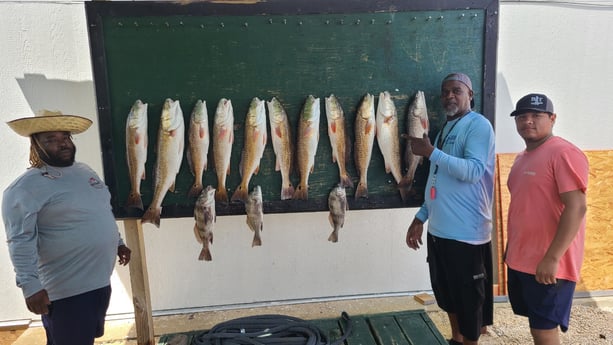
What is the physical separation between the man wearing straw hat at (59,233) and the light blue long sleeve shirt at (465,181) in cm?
213

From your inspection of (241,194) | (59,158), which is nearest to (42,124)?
(59,158)

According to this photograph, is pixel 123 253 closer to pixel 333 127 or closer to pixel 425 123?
pixel 333 127

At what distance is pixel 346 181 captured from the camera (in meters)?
2.89

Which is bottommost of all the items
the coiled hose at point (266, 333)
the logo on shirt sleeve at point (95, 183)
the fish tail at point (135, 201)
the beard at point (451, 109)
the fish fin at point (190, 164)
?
the coiled hose at point (266, 333)

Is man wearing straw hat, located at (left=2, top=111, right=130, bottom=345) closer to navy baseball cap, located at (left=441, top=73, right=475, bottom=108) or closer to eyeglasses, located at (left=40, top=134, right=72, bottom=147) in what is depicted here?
eyeglasses, located at (left=40, top=134, right=72, bottom=147)

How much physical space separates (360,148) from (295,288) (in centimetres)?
181

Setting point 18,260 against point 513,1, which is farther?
point 513,1

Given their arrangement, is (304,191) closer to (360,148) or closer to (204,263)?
(360,148)

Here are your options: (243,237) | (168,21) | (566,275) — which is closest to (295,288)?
(243,237)

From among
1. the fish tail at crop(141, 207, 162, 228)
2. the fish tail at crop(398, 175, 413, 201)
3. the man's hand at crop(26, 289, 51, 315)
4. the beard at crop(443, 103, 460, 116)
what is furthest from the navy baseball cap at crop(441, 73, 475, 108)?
the man's hand at crop(26, 289, 51, 315)

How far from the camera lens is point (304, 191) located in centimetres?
286

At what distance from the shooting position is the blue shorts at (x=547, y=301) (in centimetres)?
232

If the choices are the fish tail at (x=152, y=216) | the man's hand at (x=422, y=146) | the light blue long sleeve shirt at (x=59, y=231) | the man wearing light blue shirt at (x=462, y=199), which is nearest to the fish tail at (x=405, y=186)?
the man wearing light blue shirt at (x=462, y=199)

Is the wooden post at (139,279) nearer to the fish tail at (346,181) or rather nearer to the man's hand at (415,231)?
the fish tail at (346,181)
